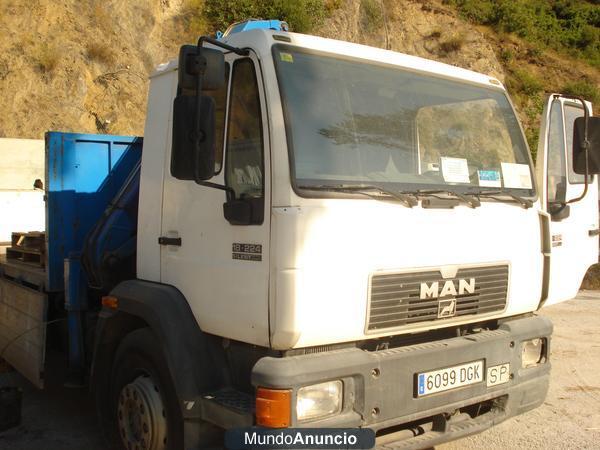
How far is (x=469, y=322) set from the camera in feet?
12.4

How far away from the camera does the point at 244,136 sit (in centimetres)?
337

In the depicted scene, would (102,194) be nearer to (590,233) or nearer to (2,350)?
(2,350)

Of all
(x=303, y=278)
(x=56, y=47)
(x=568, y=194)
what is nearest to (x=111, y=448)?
(x=303, y=278)

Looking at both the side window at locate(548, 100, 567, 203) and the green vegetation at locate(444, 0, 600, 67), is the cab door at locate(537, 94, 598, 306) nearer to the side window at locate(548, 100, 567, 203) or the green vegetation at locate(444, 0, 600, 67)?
the side window at locate(548, 100, 567, 203)

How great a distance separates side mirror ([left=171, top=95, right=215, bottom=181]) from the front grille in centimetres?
104

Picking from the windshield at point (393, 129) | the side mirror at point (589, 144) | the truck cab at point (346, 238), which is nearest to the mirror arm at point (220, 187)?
→ the truck cab at point (346, 238)

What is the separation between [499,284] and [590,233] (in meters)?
1.36

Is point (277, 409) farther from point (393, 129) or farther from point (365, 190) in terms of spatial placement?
point (393, 129)

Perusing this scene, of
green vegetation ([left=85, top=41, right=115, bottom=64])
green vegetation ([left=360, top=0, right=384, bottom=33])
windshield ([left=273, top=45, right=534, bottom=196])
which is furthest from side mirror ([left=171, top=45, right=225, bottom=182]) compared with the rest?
green vegetation ([left=360, top=0, right=384, bottom=33])

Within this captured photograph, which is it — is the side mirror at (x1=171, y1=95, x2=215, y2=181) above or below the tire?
above

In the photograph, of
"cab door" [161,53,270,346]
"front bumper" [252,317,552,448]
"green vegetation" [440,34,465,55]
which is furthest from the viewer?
"green vegetation" [440,34,465,55]

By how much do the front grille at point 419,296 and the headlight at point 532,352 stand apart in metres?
0.36

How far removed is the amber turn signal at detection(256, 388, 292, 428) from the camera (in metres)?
2.94

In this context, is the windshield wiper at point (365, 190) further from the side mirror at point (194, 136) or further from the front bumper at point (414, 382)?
the front bumper at point (414, 382)
